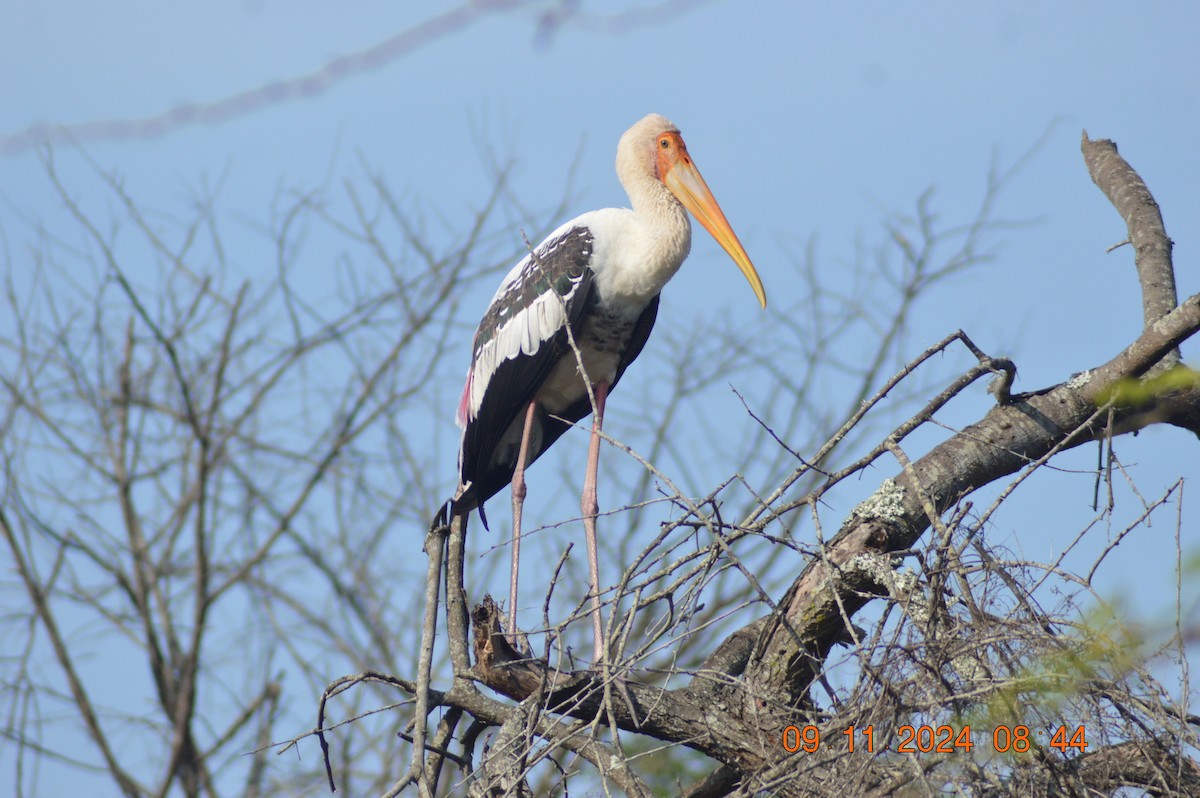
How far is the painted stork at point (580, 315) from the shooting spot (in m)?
5.45

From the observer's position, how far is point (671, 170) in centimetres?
593

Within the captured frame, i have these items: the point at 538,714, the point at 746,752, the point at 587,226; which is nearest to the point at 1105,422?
the point at 746,752

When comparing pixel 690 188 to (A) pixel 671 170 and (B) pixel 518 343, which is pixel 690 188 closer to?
(A) pixel 671 170

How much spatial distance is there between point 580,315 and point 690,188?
0.93m

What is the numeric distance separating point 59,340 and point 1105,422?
8117 millimetres
